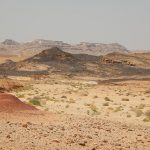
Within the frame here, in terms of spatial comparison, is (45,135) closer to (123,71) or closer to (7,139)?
(7,139)

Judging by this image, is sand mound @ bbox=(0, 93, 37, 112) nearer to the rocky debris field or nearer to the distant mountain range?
the rocky debris field

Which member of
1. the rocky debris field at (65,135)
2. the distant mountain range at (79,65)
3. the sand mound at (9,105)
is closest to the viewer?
the rocky debris field at (65,135)

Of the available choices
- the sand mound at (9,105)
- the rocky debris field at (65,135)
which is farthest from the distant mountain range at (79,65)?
the rocky debris field at (65,135)

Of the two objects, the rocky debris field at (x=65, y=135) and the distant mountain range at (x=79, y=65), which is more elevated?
the rocky debris field at (x=65, y=135)

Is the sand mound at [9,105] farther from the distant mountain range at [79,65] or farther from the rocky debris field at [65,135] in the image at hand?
the distant mountain range at [79,65]

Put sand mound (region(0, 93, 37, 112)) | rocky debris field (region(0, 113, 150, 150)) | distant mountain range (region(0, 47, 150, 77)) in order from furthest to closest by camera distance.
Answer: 1. distant mountain range (region(0, 47, 150, 77))
2. sand mound (region(0, 93, 37, 112))
3. rocky debris field (region(0, 113, 150, 150))

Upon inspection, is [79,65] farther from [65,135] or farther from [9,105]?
[65,135]

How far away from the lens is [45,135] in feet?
49.9

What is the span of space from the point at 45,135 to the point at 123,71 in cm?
10033

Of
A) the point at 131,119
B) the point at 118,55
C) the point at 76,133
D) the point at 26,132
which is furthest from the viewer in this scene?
the point at 118,55

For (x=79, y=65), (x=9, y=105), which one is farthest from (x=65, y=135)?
(x=79, y=65)

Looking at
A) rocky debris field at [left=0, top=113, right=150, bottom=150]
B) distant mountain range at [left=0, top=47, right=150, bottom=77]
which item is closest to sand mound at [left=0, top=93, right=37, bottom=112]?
rocky debris field at [left=0, top=113, right=150, bottom=150]

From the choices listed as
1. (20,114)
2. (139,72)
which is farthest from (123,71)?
(20,114)

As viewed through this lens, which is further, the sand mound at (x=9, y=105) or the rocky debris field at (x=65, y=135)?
the sand mound at (x=9, y=105)
